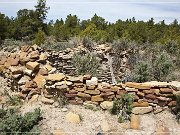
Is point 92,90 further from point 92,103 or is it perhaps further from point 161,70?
point 161,70

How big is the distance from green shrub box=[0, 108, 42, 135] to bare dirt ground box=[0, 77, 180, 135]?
0.17 m

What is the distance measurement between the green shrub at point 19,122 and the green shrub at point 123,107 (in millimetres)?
1552

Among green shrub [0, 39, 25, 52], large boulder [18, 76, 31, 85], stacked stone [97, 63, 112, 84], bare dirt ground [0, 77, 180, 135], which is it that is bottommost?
bare dirt ground [0, 77, 180, 135]

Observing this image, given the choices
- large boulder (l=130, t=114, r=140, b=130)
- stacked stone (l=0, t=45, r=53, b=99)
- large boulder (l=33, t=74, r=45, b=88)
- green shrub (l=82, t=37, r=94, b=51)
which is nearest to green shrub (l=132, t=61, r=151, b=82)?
large boulder (l=130, t=114, r=140, b=130)

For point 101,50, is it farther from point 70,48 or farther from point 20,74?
point 20,74

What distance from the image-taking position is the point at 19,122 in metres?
5.66

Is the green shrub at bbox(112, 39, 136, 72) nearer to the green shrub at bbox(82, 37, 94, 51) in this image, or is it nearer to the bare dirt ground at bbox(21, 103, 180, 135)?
the green shrub at bbox(82, 37, 94, 51)

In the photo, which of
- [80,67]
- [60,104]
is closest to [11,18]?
[80,67]

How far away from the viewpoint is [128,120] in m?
6.31

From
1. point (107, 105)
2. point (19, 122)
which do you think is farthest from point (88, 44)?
point (19, 122)

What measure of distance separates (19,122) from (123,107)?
2.13 meters

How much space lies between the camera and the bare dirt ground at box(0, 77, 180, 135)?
19.5 ft

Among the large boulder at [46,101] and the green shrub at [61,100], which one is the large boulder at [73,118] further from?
the large boulder at [46,101]

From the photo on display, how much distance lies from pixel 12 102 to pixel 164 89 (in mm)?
3433
